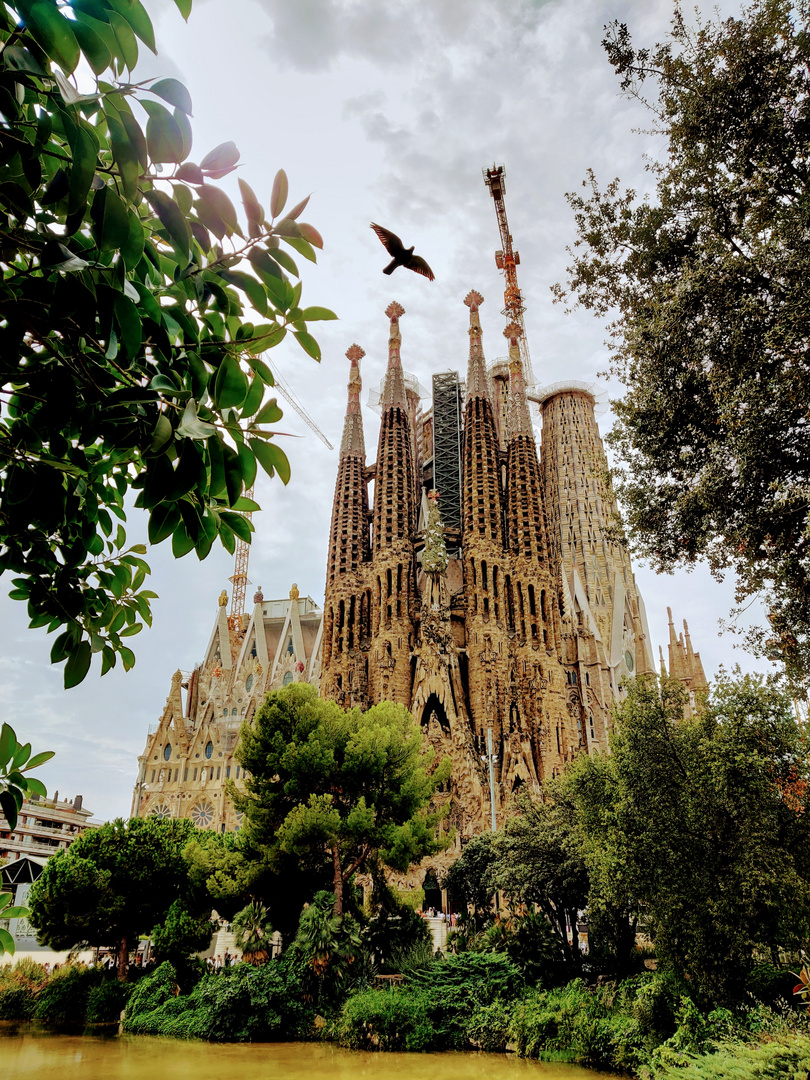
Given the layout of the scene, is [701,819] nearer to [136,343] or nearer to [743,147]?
[743,147]

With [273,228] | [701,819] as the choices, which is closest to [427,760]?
[701,819]

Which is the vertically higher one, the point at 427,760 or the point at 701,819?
the point at 427,760

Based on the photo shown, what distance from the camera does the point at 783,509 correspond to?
858 centimetres

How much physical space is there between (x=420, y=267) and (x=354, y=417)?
151 ft

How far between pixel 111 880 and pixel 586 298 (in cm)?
1983

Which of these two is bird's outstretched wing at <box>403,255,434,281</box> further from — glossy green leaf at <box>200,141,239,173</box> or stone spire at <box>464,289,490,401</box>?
stone spire at <box>464,289,490,401</box>

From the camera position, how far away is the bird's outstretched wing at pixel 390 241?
413 cm

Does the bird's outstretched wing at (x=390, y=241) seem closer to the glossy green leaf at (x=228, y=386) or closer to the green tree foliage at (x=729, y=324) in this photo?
the glossy green leaf at (x=228, y=386)

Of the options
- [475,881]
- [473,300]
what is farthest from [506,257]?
[475,881]

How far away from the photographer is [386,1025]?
51.2 ft

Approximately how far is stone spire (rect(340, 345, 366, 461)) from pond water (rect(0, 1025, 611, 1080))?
118 feet

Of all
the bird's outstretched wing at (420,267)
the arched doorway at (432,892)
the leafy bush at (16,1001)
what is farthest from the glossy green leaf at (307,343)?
the arched doorway at (432,892)

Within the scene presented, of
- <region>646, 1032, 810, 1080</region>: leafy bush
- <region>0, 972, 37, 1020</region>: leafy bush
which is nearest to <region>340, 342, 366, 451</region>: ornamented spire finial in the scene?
<region>0, 972, 37, 1020</region>: leafy bush

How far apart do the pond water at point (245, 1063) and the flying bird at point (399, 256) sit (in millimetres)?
13682
